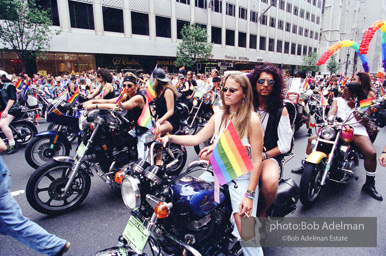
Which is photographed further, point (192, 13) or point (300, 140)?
point (192, 13)

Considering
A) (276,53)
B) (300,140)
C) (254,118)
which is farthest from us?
(276,53)

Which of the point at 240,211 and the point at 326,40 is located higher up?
the point at 326,40

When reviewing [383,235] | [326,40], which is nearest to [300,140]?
[383,235]

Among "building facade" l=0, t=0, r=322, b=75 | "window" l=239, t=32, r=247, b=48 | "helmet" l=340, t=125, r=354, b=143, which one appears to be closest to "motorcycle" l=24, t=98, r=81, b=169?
"helmet" l=340, t=125, r=354, b=143

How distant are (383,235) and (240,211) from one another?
2280 mm

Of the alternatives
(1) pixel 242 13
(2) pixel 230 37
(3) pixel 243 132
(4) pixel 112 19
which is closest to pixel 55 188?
(3) pixel 243 132

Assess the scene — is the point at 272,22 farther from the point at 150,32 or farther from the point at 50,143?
the point at 50,143

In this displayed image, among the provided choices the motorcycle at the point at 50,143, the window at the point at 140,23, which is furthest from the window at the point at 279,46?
the motorcycle at the point at 50,143

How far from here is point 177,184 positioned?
1.75 metres

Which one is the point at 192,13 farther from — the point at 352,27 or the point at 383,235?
the point at 352,27

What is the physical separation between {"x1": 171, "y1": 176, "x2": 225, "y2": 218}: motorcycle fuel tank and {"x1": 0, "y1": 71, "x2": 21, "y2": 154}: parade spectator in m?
5.50

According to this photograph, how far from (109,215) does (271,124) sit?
2.49m

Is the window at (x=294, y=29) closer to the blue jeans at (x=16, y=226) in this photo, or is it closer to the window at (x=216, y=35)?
the window at (x=216, y=35)

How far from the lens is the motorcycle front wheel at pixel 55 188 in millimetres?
2969
